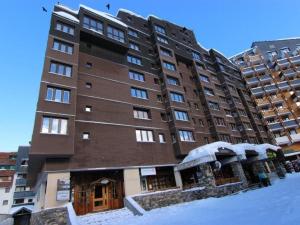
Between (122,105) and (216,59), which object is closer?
(122,105)

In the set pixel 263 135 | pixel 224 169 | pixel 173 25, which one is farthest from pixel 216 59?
pixel 224 169

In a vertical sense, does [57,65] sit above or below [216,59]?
below

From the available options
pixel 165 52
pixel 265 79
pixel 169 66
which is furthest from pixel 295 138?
pixel 165 52

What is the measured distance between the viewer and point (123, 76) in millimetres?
27656

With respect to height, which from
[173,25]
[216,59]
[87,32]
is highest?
[173,25]

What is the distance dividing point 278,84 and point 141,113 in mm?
49107

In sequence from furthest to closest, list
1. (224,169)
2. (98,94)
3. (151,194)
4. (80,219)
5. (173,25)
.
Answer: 1. (173,25)
2. (224,169)
3. (98,94)
4. (151,194)
5. (80,219)

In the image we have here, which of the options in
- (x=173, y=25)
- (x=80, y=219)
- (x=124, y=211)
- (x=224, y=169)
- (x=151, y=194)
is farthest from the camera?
(x=173, y=25)

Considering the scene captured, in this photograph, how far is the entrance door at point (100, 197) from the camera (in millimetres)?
19453

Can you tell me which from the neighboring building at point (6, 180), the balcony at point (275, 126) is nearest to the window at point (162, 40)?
the balcony at point (275, 126)

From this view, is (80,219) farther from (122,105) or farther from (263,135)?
(263,135)

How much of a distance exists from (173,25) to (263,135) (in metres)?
31.6

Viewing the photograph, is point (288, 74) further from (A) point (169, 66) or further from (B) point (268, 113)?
(A) point (169, 66)

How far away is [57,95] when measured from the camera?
19828 mm
